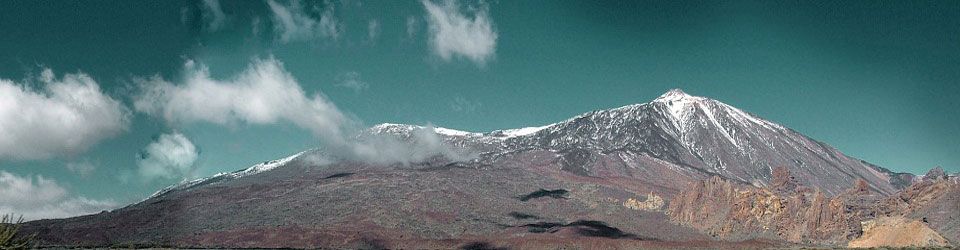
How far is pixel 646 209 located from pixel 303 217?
89467mm

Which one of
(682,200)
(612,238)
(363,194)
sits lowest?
(612,238)

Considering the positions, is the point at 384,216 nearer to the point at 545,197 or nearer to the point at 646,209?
the point at 545,197

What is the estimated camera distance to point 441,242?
397ft

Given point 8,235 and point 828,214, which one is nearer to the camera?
point 8,235

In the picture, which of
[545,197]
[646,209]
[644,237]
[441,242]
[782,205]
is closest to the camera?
[441,242]

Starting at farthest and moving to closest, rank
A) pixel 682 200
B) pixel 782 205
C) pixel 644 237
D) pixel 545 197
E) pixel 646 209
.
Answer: pixel 545 197, pixel 646 209, pixel 682 200, pixel 782 205, pixel 644 237

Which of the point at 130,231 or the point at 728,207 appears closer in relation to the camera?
the point at 130,231

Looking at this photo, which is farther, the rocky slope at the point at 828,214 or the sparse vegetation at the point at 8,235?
the rocky slope at the point at 828,214

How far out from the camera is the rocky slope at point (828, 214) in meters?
94.6

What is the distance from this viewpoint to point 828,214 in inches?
5025

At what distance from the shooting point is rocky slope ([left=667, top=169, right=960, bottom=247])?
9462 centimetres

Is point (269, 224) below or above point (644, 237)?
above

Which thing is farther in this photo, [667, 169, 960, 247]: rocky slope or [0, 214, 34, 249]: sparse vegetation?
[667, 169, 960, 247]: rocky slope

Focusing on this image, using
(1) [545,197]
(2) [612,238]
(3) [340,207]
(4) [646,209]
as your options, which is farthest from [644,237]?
(3) [340,207]
